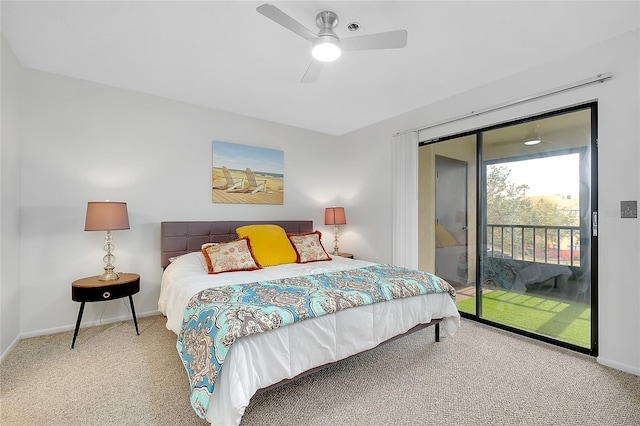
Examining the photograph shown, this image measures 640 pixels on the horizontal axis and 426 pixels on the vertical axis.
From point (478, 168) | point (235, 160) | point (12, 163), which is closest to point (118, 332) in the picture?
point (12, 163)

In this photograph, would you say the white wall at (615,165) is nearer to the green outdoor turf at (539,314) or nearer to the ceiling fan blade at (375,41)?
the green outdoor turf at (539,314)

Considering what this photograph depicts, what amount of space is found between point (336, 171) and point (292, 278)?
295 centimetres

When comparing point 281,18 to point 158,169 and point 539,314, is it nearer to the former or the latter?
point 158,169

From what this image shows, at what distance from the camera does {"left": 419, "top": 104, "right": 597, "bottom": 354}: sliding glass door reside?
2604 millimetres

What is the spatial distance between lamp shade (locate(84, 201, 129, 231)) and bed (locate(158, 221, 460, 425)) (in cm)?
61

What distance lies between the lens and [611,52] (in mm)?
2346

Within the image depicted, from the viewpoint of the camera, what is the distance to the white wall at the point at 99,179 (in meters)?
2.85

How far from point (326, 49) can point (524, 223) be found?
8.56 feet

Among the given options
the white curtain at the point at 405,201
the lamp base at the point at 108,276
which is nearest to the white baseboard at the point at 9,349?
the lamp base at the point at 108,276

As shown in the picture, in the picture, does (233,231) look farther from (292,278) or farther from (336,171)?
(336,171)

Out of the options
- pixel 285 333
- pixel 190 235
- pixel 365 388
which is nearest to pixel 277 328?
pixel 285 333

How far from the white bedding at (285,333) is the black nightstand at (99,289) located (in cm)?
30

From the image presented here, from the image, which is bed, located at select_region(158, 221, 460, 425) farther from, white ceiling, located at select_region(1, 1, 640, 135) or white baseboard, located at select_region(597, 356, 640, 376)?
white ceiling, located at select_region(1, 1, 640, 135)

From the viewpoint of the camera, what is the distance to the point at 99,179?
3.13 meters
